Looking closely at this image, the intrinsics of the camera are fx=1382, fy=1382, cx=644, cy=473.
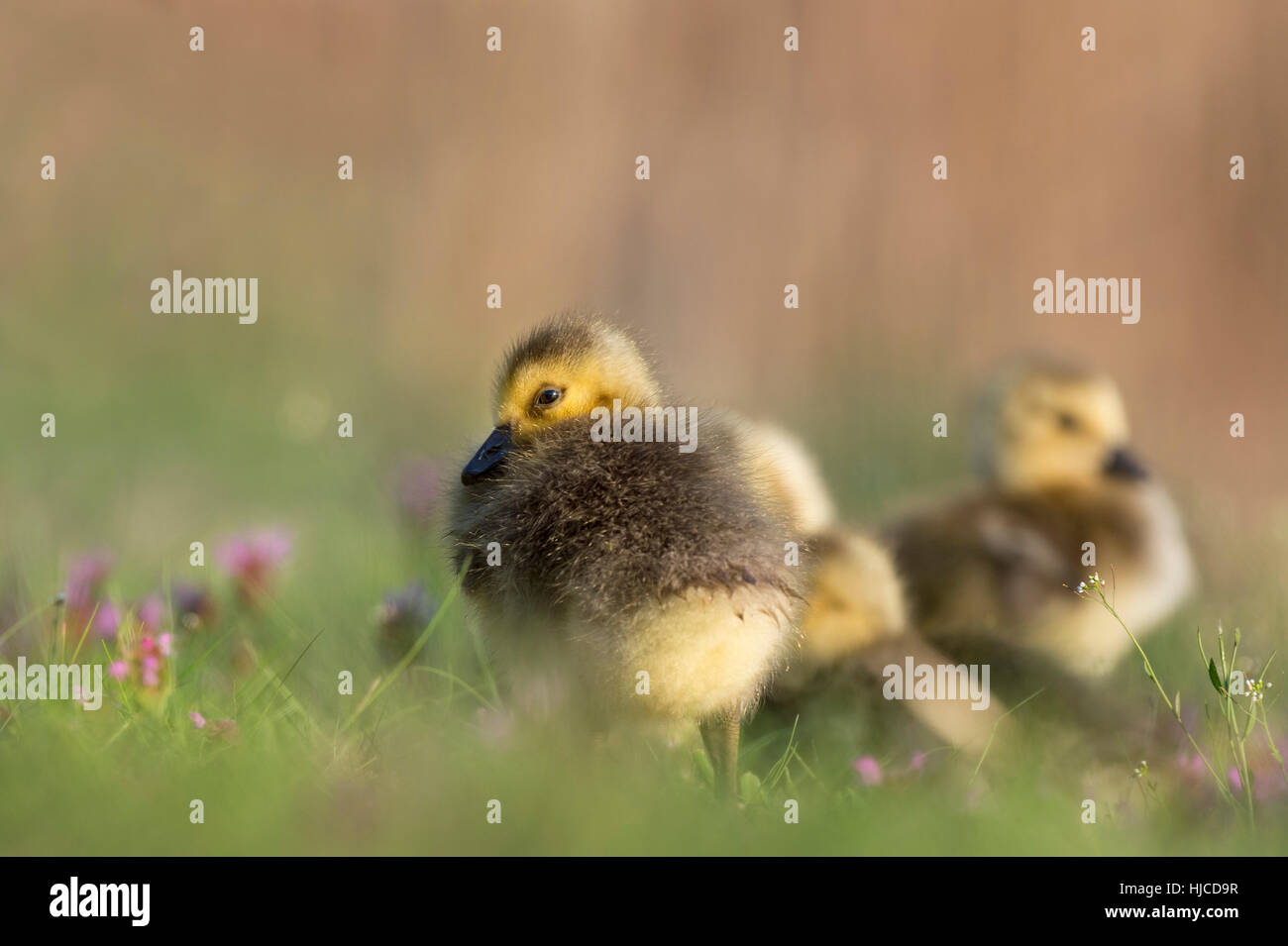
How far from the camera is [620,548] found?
2602 millimetres

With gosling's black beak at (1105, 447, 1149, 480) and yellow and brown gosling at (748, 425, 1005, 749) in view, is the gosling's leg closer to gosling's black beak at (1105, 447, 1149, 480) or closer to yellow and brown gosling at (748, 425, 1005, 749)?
yellow and brown gosling at (748, 425, 1005, 749)

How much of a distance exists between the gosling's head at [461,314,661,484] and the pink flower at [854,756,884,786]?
91 cm

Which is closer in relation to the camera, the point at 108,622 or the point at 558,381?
the point at 558,381

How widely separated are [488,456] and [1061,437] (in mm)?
2961

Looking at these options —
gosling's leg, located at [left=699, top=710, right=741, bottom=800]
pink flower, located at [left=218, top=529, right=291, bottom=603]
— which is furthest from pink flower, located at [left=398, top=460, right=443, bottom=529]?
gosling's leg, located at [left=699, top=710, right=741, bottom=800]

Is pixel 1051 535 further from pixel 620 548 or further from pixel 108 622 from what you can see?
pixel 108 622

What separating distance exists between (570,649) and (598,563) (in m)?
0.17

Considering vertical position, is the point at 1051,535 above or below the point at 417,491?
below

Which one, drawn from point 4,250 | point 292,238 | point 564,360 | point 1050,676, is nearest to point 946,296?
point 292,238

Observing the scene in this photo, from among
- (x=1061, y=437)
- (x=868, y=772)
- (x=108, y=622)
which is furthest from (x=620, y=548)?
(x=1061, y=437)

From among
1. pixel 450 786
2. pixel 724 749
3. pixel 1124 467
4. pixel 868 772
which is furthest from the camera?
pixel 1124 467

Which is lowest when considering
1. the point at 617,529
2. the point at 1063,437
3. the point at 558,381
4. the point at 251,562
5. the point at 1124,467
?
the point at 617,529

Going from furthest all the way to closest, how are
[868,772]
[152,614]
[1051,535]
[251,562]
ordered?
[1051,535]
[251,562]
[152,614]
[868,772]

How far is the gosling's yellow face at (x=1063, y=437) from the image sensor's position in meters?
5.15
